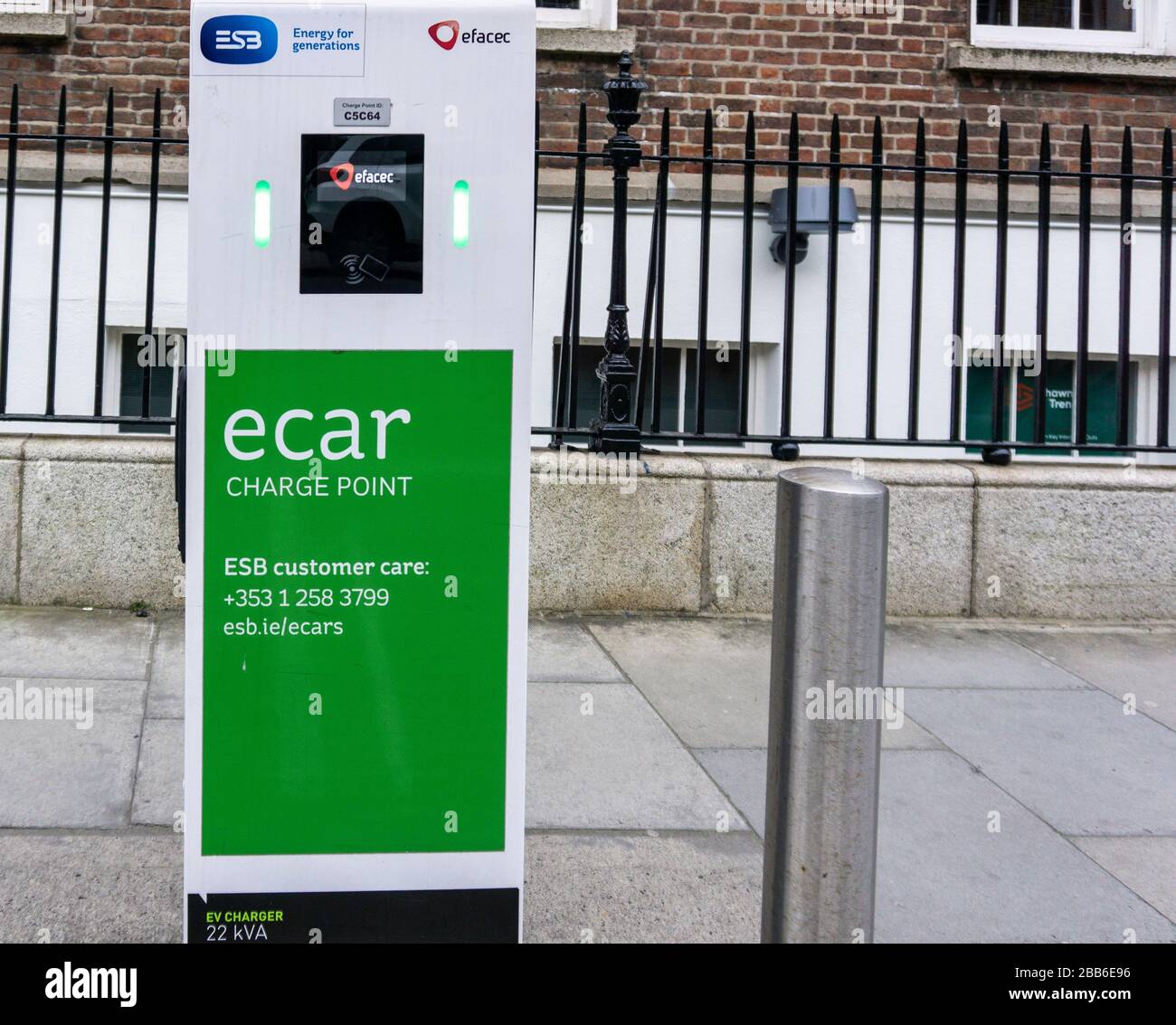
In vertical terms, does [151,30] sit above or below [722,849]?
above

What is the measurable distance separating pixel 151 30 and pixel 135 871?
5817mm

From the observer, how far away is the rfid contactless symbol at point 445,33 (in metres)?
2.49

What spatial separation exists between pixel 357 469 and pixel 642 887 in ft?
5.00

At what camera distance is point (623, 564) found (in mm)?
5984

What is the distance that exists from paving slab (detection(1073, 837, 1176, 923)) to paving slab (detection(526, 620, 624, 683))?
1990 millimetres

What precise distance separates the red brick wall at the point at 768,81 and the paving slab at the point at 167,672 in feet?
11.4

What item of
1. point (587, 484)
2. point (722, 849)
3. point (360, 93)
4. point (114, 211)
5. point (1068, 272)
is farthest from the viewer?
point (1068, 272)

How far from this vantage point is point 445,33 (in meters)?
2.49

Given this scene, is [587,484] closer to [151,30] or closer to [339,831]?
[339,831]

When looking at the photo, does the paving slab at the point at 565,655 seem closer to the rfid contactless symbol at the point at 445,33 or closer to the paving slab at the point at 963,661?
the paving slab at the point at 963,661

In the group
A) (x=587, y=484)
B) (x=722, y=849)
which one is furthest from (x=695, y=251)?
(x=722, y=849)
